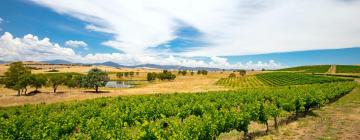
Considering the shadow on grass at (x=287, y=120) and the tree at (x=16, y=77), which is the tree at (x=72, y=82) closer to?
the tree at (x=16, y=77)

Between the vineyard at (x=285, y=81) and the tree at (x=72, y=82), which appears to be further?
the vineyard at (x=285, y=81)

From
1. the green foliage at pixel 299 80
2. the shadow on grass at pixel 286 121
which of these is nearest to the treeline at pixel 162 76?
the green foliage at pixel 299 80

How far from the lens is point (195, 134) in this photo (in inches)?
777

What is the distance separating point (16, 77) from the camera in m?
89.6

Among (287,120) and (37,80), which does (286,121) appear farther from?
(37,80)

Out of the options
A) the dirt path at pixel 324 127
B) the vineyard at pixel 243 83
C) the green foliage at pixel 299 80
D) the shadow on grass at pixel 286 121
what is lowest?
the vineyard at pixel 243 83

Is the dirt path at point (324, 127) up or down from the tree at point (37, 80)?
down

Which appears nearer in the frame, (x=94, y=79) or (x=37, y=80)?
(x=37, y=80)

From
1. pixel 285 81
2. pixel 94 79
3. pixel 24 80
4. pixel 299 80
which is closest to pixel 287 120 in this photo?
pixel 94 79

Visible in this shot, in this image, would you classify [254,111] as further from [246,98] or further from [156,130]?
[246,98]

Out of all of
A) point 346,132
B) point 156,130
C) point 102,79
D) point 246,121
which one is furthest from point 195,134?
point 102,79

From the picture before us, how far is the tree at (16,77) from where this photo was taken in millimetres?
87300

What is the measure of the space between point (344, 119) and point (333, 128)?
6.66 metres

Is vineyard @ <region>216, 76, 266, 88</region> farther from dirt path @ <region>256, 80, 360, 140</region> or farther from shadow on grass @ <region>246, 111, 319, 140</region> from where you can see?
dirt path @ <region>256, 80, 360, 140</region>
